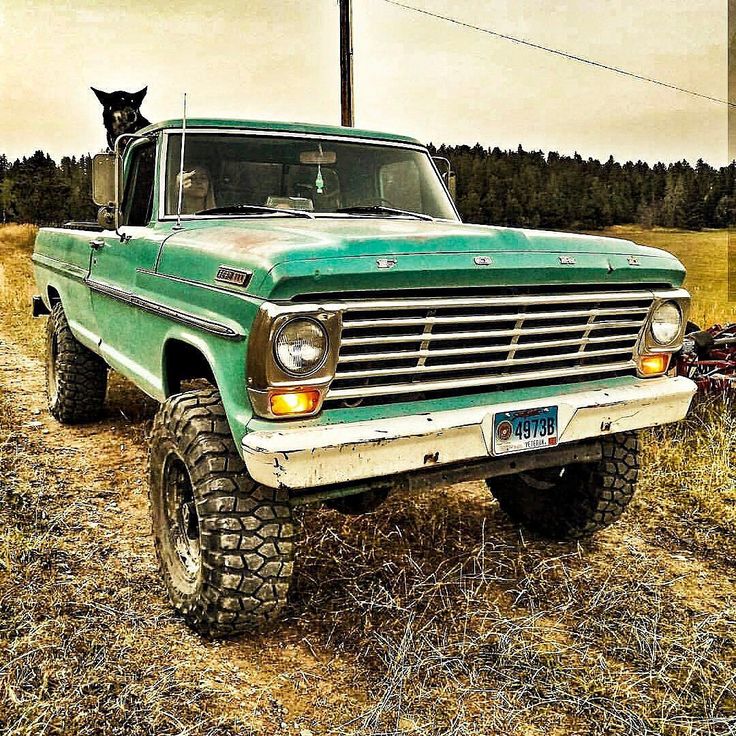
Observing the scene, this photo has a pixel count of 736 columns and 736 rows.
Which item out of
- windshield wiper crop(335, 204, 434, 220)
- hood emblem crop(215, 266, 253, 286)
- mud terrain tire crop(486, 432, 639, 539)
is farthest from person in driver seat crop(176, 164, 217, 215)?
mud terrain tire crop(486, 432, 639, 539)

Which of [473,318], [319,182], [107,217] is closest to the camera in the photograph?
[473,318]

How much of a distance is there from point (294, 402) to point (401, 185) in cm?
225

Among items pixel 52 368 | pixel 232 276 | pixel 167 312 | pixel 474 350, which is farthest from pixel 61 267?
pixel 474 350

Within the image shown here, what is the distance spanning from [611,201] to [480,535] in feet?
99.0

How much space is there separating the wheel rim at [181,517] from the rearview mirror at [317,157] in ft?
5.93

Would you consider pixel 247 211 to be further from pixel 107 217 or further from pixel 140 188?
pixel 107 217

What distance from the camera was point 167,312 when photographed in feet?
10.6

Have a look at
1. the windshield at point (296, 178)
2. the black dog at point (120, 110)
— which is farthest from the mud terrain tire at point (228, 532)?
the black dog at point (120, 110)

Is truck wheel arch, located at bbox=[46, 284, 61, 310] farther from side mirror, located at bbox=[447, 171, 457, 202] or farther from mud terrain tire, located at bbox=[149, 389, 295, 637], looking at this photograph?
mud terrain tire, located at bbox=[149, 389, 295, 637]

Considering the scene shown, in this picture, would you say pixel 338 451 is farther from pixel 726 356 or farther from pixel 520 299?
pixel 726 356

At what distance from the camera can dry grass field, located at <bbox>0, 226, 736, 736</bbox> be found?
8.21 ft

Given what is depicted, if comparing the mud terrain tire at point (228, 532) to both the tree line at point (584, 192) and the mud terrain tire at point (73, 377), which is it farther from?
the tree line at point (584, 192)

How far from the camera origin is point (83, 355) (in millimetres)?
5629

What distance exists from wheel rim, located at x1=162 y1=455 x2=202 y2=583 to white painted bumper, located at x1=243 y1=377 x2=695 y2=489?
74 centimetres
